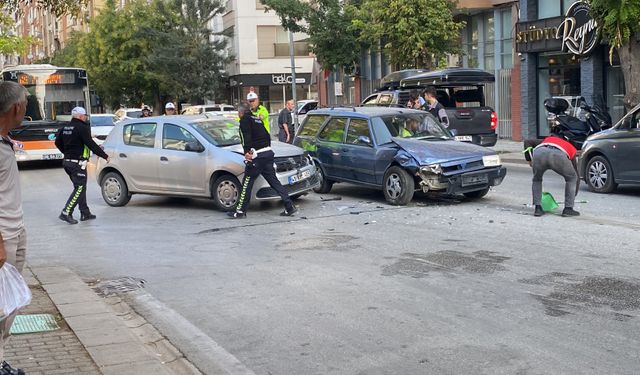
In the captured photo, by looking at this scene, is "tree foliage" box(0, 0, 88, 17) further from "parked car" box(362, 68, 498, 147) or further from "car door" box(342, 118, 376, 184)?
"parked car" box(362, 68, 498, 147)

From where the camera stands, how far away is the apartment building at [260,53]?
51156 mm

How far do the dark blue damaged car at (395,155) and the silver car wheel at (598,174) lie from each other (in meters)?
2.01

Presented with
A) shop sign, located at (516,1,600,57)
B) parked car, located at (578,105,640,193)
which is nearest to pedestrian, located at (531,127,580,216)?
parked car, located at (578,105,640,193)

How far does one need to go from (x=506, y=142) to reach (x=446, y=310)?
72.5 feet

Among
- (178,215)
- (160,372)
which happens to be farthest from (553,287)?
(178,215)

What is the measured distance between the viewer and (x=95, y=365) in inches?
225

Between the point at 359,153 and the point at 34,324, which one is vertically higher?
the point at 359,153

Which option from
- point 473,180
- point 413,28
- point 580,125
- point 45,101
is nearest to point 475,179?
point 473,180

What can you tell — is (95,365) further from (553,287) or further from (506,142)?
(506,142)

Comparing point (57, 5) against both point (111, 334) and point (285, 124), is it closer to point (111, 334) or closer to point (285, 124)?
point (111, 334)

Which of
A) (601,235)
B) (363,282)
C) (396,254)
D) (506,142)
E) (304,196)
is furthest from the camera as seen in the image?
(506,142)

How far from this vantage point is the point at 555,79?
27.5m

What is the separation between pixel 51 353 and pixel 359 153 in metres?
8.63

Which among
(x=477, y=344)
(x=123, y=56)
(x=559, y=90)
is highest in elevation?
(x=123, y=56)
